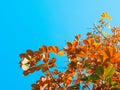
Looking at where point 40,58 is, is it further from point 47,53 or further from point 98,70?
point 98,70

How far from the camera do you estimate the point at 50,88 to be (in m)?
2.29

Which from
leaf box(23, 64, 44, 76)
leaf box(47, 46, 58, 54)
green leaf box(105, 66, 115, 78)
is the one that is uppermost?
leaf box(47, 46, 58, 54)

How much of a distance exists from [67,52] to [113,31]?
3530 millimetres

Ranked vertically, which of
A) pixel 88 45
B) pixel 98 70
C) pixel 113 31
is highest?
pixel 113 31

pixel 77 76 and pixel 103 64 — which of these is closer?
pixel 103 64

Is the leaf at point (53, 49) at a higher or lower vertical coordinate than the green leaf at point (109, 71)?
higher

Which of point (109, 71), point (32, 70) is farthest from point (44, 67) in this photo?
point (109, 71)

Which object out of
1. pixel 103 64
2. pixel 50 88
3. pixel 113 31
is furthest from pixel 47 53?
pixel 113 31

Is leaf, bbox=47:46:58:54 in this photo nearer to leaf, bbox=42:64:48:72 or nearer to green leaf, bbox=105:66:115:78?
leaf, bbox=42:64:48:72

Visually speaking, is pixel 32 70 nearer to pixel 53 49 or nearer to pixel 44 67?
pixel 44 67

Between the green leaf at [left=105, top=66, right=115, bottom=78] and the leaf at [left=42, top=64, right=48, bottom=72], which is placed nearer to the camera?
the green leaf at [left=105, top=66, right=115, bottom=78]

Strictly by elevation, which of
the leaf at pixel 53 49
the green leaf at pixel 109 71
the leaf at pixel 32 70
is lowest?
the green leaf at pixel 109 71

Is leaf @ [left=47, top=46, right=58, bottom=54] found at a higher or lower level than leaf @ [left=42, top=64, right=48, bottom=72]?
higher

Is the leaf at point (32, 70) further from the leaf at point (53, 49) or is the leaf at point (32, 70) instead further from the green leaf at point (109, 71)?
the green leaf at point (109, 71)
